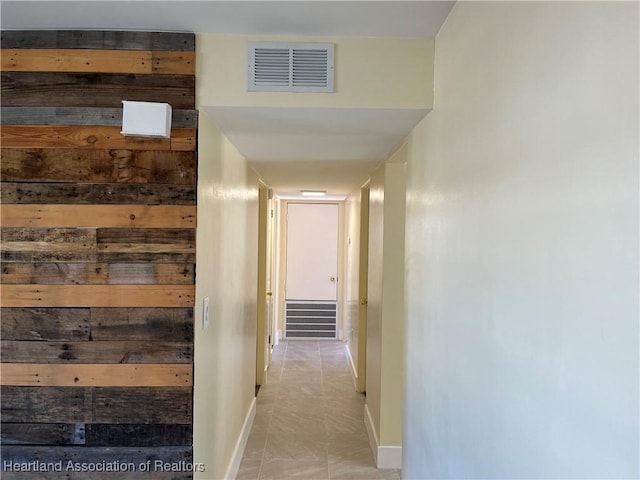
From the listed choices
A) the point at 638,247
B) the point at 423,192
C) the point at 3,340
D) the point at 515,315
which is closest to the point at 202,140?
the point at 423,192

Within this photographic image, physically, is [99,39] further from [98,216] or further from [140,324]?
[140,324]

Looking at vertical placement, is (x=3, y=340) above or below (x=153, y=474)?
above

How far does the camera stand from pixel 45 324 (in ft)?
5.38

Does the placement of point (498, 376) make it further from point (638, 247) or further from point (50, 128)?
point (50, 128)

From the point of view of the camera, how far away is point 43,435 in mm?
1638

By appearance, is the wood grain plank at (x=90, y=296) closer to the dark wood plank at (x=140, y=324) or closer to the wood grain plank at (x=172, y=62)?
the dark wood plank at (x=140, y=324)

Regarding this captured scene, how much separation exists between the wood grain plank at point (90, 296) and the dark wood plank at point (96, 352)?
153 millimetres

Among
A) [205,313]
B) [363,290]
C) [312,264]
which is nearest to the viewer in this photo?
[205,313]

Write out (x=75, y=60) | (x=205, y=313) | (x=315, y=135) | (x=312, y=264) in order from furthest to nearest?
(x=312, y=264) → (x=315, y=135) → (x=205, y=313) → (x=75, y=60)

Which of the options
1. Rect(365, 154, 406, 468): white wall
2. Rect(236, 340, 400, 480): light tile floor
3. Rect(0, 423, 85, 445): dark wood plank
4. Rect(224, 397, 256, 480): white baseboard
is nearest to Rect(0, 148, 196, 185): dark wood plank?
Rect(0, 423, 85, 445): dark wood plank

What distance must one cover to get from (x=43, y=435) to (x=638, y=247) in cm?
200

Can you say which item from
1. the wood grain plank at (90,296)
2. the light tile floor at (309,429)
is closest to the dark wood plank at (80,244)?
the wood grain plank at (90,296)

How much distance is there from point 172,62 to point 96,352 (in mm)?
1171

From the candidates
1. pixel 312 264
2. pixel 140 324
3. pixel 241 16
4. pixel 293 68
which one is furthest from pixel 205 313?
pixel 312 264
